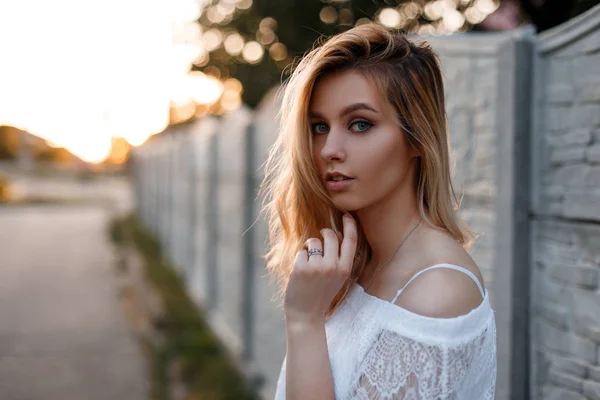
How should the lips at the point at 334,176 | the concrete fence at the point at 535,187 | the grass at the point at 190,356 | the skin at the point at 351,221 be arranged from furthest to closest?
the grass at the point at 190,356, the concrete fence at the point at 535,187, the lips at the point at 334,176, the skin at the point at 351,221

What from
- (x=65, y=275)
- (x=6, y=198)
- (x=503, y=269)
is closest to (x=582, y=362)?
(x=503, y=269)

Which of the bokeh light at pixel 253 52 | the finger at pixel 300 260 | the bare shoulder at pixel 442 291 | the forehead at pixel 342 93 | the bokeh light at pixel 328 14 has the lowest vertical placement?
the bare shoulder at pixel 442 291

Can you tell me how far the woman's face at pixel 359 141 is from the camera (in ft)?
→ 5.28

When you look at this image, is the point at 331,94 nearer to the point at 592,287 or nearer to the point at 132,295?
the point at 592,287

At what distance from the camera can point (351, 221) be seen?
68.5 inches

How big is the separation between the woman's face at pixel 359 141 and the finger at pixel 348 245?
62 millimetres

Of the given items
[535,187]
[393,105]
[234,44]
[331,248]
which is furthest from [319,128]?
[234,44]

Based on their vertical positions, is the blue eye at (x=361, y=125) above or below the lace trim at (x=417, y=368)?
above

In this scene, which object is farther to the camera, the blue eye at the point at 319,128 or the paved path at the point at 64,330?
the paved path at the point at 64,330

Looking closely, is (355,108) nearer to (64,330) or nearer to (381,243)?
(381,243)

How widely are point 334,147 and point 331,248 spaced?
0.26 metres

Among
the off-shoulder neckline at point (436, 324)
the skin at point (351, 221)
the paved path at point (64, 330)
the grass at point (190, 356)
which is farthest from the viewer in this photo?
the paved path at point (64, 330)

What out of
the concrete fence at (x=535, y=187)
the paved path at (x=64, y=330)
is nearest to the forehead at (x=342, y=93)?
the concrete fence at (x=535, y=187)

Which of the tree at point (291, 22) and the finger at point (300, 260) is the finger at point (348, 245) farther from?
the tree at point (291, 22)
